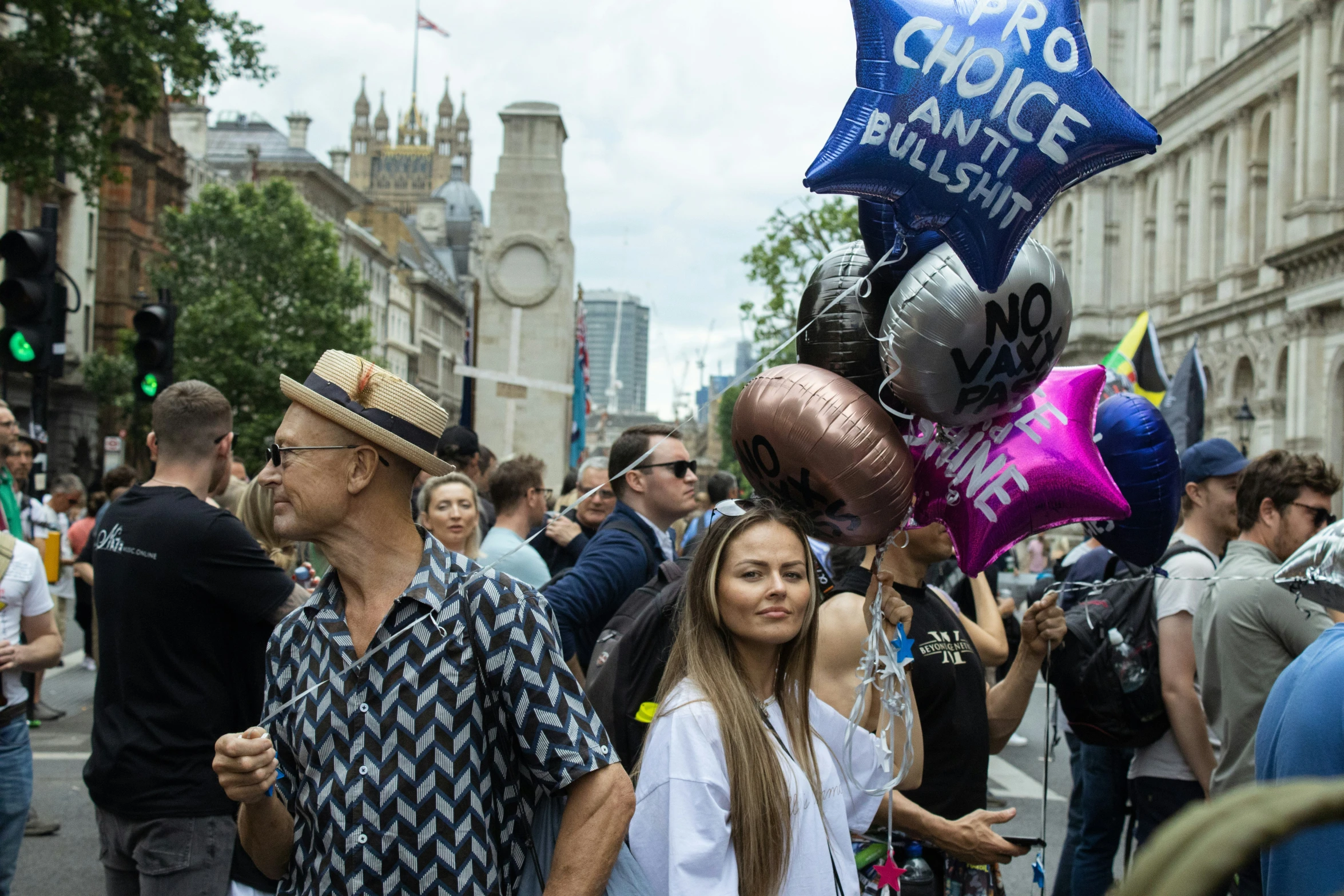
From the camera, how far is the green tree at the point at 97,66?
54.1 ft

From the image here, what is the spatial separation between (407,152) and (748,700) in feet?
606

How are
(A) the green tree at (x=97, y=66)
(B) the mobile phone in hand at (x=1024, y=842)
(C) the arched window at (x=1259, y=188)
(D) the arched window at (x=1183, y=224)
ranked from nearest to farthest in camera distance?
(B) the mobile phone in hand at (x=1024, y=842) < (A) the green tree at (x=97, y=66) < (C) the arched window at (x=1259, y=188) < (D) the arched window at (x=1183, y=224)

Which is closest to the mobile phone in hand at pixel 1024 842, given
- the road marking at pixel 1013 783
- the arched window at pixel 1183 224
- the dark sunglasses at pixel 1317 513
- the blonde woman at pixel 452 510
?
the dark sunglasses at pixel 1317 513

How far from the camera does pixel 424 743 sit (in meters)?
2.39

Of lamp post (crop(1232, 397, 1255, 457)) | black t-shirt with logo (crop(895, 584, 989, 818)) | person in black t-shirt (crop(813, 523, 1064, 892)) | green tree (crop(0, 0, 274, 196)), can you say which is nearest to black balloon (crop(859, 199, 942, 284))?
person in black t-shirt (crop(813, 523, 1064, 892))

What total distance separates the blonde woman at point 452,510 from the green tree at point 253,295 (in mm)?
42986

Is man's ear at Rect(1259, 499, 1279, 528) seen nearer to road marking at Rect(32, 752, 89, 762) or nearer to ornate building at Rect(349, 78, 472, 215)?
road marking at Rect(32, 752, 89, 762)

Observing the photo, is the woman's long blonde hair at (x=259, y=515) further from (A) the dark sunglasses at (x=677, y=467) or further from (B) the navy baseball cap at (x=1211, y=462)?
(B) the navy baseball cap at (x=1211, y=462)

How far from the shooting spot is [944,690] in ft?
12.9

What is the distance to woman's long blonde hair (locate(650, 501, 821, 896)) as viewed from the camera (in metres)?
2.77

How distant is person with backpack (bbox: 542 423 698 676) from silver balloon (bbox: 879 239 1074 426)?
156cm

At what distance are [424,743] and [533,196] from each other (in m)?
27.4

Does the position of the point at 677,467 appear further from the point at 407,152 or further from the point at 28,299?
the point at 407,152

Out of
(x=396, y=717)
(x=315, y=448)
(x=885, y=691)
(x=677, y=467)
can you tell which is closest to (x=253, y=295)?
(x=677, y=467)
